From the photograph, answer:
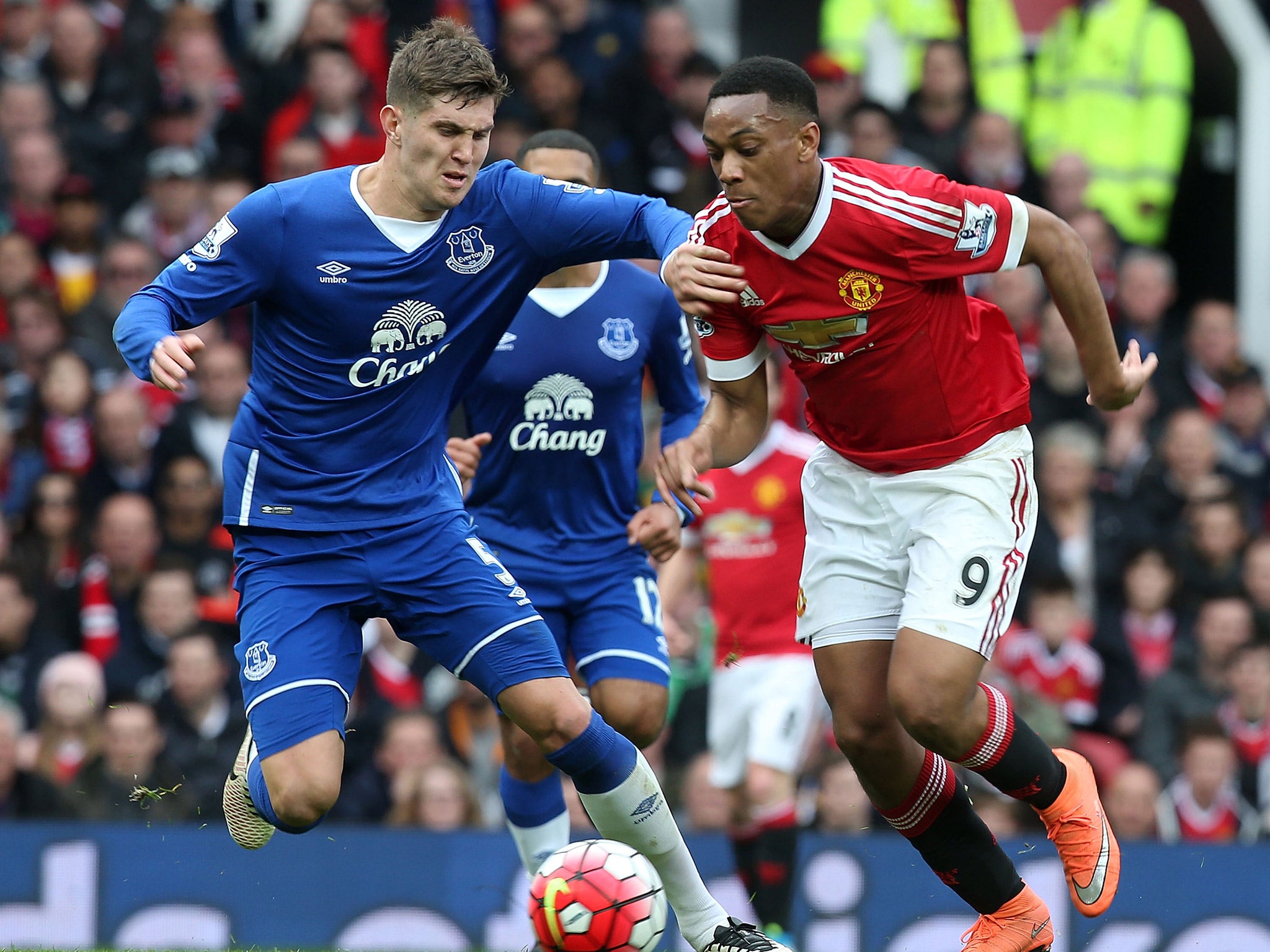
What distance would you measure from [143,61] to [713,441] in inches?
295

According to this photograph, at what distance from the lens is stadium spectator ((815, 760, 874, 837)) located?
9.20 m

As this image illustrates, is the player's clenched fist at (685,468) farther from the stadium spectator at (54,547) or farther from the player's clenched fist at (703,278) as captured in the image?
the stadium spectator at (54,547)

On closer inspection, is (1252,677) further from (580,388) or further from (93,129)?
(93,129)

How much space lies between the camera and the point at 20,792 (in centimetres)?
902

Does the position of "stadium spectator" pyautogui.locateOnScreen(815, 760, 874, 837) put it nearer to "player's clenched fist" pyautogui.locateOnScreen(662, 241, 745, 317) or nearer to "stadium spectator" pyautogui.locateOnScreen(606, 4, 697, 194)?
"stadium spectator" pyautogui.locateOnScreen(606, 4, 697, 194)

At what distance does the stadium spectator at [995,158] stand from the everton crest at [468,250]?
6.10 metres

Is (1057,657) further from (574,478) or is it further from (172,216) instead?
(172,216)

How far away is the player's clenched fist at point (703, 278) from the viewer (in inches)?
212

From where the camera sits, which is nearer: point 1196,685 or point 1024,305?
point 1196,685

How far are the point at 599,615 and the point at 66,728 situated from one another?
3619 millimetres

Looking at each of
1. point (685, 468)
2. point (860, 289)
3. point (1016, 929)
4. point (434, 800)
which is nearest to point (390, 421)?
point (685, 468)

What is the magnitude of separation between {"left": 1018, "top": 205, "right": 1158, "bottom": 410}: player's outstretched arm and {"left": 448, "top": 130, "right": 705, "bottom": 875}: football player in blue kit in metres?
1.84

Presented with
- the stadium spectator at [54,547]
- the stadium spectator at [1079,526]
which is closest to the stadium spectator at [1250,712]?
the stadium spectator at [1079,526]

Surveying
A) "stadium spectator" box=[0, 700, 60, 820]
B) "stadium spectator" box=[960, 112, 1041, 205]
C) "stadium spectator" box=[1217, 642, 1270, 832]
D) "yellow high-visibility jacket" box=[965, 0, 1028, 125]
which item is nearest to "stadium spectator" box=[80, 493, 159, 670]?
"stadium spectator" box=[0, 700, 60, 820]
